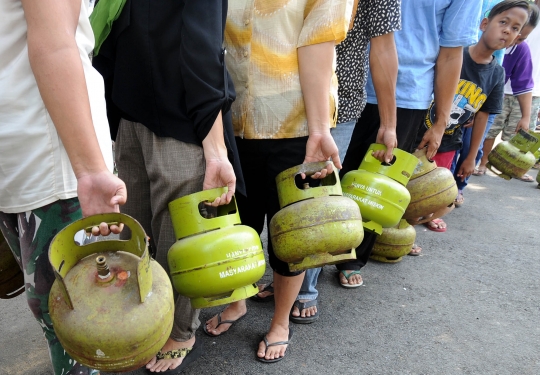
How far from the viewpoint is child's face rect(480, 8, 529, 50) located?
360 centimetres

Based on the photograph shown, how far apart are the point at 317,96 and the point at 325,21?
1.02 ft

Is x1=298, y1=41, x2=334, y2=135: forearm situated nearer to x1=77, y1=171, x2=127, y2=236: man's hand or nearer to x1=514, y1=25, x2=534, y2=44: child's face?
x1=77, y1=171, x2=127, y2=236: man's hand

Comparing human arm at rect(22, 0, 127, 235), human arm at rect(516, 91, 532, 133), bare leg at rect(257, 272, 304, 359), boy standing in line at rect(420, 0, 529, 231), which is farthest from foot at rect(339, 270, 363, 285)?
human arm at rect(516, 91, 532, 133)

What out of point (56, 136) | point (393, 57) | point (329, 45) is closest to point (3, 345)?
point (56, 136)

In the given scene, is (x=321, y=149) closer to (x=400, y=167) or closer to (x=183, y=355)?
(x=400, y=167)

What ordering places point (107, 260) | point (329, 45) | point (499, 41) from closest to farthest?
point (107, 260), point (329, 45), point (499, 41)

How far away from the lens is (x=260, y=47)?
185 centimetres

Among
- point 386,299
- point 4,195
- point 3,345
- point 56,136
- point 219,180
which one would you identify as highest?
point 56,136

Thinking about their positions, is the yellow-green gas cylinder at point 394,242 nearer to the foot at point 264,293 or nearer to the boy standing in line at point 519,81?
the foot at point 264,293

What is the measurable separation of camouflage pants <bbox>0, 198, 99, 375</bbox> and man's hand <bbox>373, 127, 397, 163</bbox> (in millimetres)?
1700

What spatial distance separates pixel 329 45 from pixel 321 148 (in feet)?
1.50

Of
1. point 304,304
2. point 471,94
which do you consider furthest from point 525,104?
point 304,304

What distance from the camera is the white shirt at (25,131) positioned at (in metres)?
1.10

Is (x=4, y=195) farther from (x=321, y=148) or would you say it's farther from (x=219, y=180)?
(x=321, y=148)
